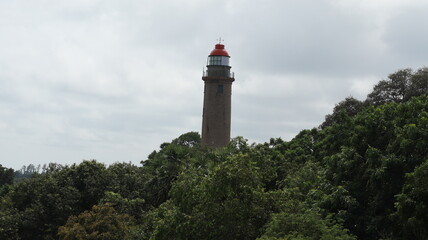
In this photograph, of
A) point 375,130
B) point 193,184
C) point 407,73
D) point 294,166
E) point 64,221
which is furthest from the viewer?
point 407,73

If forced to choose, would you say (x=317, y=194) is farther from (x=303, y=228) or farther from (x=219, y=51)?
(x=219, y=51)

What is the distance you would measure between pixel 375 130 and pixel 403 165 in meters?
2.90

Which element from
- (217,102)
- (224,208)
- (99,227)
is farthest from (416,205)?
(217,102)

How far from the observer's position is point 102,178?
41.3 m

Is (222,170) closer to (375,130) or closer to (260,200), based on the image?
(260,200)

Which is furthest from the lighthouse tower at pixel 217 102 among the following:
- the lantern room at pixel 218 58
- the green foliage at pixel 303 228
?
the green foliage at pixel 303 228

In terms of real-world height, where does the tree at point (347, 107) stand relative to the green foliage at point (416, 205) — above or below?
above

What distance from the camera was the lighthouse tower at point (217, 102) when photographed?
205ft

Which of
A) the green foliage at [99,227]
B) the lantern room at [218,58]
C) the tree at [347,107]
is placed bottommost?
the green foliage at [99,227]

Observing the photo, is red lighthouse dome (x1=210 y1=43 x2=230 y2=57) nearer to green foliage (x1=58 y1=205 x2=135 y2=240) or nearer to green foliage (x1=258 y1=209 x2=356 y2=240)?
green foliage (x1=58 y1=205 x2=135 y2=240)

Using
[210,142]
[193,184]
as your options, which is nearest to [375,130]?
[193,184]

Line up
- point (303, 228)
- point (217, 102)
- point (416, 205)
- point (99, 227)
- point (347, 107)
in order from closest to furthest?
point (416, 205) → point (303, 228) → point (99, 227) → point (347, 107) → point (217, 102)

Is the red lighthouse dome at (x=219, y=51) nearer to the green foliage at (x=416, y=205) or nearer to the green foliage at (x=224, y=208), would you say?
the green foliage at (x=224, y=208)

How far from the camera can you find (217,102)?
62.3 meters
